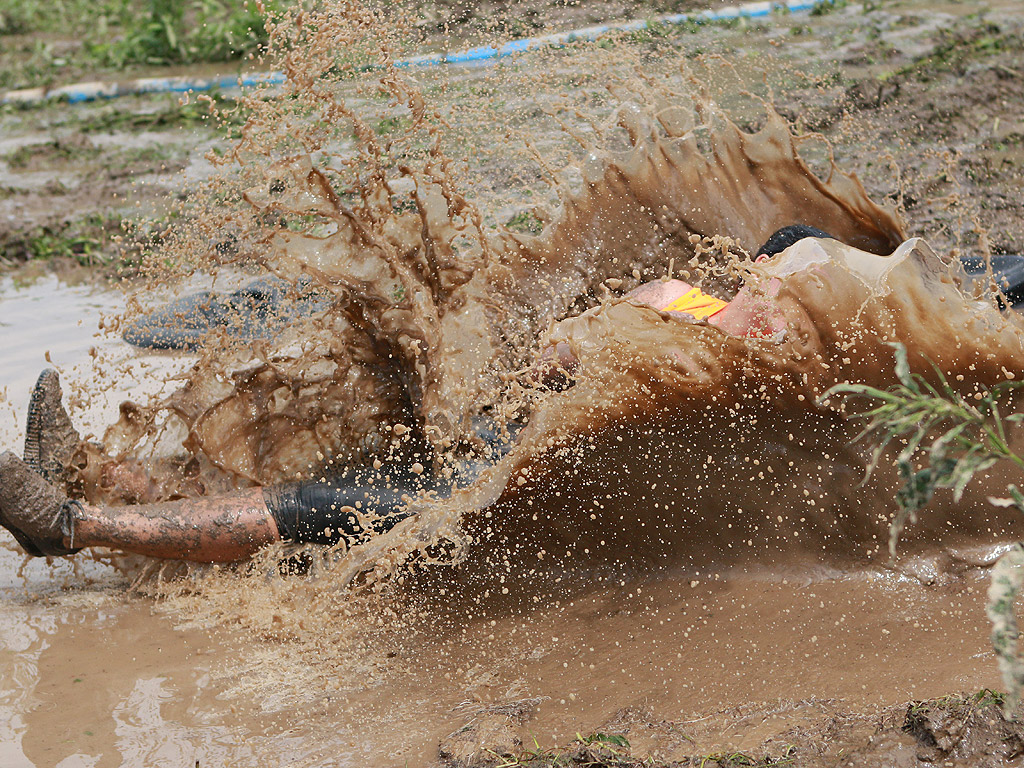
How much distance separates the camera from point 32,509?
3732mm

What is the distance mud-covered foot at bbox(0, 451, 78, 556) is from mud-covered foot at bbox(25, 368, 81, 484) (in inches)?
9.0

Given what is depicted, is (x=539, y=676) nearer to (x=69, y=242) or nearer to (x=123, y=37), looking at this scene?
(x=69, y=242)

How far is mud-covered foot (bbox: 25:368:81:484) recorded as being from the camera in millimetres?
4043

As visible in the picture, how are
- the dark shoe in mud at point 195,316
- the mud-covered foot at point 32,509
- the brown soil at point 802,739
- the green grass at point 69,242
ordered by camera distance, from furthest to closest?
1. the green grass at point 69,242
2. the dark shoe in mud at point 195,316
3. the mud-covered foot at point 32,509
4. the brown soil at point 802,739

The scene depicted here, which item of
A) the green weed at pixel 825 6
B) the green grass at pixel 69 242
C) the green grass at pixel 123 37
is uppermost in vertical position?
the green grass at pixel 123 37

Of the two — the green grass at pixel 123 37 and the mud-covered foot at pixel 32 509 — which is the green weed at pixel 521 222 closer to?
the mud-covered foot at pixel 32 509

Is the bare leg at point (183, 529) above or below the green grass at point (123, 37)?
below

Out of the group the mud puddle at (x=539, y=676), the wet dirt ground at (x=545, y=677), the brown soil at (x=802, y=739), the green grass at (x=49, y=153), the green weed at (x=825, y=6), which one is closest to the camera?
the brown soil at (x=802, y=739)

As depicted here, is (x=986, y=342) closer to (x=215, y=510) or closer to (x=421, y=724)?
(x=421, y=724)

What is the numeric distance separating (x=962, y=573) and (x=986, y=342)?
806 millimetres

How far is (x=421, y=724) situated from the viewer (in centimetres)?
301

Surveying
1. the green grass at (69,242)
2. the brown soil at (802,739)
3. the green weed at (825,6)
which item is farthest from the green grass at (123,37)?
the brown soil at (802,739)

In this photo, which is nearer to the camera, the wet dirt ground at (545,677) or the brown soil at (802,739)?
the brown soil at (802,739)

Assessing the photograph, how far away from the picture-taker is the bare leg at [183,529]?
3912 mm
